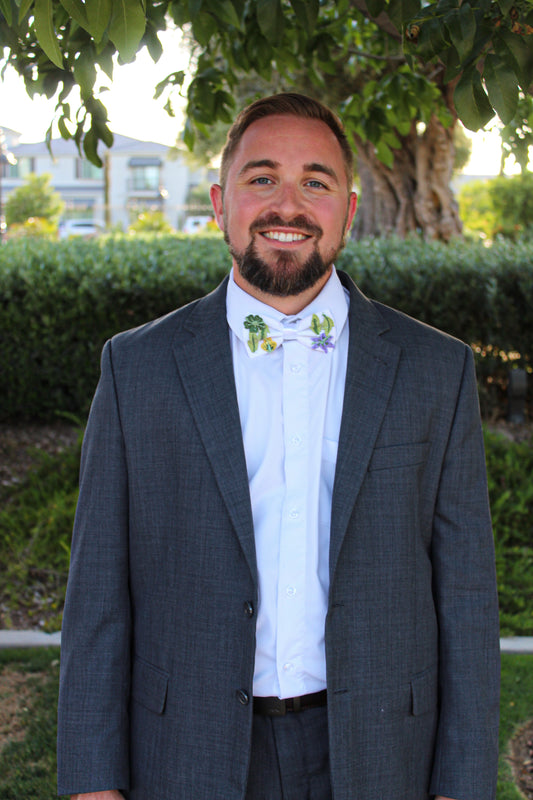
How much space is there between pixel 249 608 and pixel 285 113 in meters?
1.33

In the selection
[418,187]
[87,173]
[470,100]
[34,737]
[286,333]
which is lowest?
[34,737]

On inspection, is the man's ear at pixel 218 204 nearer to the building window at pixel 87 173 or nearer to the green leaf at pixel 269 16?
the green leaf at pixel 269 16

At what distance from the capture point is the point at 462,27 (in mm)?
1689

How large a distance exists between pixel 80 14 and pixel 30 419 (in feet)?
18.4

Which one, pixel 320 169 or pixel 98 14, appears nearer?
pixel 98 14

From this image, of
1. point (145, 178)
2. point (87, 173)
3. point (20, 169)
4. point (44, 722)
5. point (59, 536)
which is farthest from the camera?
point (87, 173)

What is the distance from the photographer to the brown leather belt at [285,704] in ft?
6.12

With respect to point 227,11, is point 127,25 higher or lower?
lower

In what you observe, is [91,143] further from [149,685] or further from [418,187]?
[418,187]

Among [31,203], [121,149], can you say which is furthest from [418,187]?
[121,149]

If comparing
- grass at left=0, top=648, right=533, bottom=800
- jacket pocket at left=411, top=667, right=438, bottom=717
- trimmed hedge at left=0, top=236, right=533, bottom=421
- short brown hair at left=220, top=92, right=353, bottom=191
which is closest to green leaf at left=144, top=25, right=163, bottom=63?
short brown hair at left=220, top=92, right=353, bottom=191

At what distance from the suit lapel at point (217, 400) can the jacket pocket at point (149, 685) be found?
0.38m

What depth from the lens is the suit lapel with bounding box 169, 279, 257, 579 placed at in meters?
1.85

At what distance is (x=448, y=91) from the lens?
23.4 feet
